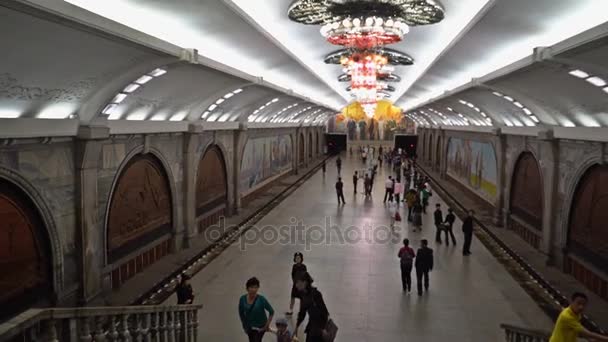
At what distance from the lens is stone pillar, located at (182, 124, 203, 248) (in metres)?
13.3

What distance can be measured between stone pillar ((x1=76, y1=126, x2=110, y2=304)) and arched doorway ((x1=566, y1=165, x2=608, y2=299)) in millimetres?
9417

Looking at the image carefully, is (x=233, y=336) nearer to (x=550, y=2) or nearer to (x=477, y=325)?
(x=477, y=325)

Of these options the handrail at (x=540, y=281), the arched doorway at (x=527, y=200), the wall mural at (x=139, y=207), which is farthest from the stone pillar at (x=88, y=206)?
the arched doorway at (x=527, y=200)

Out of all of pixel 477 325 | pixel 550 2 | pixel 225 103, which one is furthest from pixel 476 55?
pixel 225 103

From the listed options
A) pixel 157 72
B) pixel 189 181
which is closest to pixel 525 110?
pixel 189 181

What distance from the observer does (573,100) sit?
31.9ft

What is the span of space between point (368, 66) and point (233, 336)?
8.45 meters

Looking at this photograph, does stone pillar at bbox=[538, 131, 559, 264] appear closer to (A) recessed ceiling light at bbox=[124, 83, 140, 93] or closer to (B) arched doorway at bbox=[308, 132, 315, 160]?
(A) recessed ceiling light at bbox=[124, 83, 140, 93]

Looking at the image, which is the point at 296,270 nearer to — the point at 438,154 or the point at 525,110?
the point at 525,110

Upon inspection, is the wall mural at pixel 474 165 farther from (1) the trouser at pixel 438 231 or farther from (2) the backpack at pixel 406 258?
(2) the backpack at pixel 406 258

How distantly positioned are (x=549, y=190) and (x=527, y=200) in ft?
7.83

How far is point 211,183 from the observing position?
1616 centimetres

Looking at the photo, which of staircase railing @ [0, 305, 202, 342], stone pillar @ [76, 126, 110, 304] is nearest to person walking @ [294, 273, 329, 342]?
staircase railing @ [0, 305, 202, 342]

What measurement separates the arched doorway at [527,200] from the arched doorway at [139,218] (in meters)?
9.62
